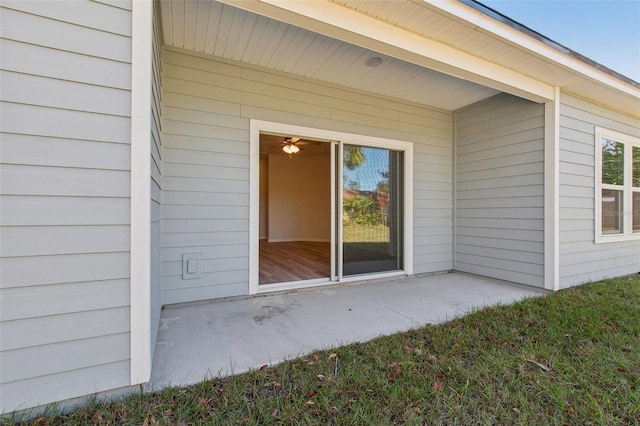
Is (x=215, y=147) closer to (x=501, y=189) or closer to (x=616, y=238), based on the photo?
(x=501, y=189)

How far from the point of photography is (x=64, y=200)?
1523 millimetres

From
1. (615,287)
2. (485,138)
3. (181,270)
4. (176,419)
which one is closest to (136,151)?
(176,419)

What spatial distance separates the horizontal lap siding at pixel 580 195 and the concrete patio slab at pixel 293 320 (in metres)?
0.78

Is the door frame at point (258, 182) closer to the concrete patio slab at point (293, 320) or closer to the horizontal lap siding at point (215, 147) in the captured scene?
the horizontal lap siding at point (215, 147)

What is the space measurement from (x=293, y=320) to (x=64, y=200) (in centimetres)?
201

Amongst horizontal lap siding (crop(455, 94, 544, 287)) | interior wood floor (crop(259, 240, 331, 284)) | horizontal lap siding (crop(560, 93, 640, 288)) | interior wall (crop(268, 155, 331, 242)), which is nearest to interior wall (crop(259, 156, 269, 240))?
interior wall (crop(268, 155, 331, 242))

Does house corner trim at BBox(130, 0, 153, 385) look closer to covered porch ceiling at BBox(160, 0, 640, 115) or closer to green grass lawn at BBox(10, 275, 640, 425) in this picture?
green grass lawn at BBox(10, 275, 640, 425)

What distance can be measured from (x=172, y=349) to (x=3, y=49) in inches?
80.4

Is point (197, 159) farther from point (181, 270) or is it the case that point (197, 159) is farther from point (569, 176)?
point (569, 176)

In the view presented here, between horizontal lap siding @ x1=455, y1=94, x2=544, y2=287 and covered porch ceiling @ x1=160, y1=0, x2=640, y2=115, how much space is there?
1.36 feet

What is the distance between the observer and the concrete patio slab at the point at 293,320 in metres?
2.07

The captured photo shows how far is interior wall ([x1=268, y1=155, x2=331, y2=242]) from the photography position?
935cm

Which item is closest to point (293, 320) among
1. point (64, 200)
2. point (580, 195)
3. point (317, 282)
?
point (317, 282)

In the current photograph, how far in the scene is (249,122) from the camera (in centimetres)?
346
